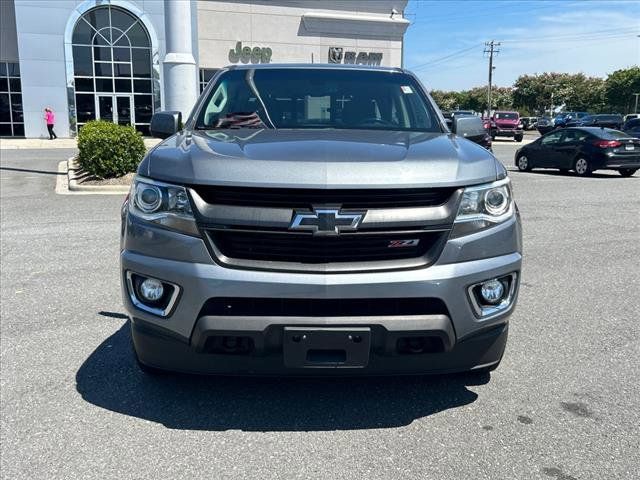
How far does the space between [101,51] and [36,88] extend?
4303mm

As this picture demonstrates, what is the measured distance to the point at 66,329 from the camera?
4.70 meters

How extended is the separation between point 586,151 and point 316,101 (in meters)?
15.6

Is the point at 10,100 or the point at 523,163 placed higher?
the point at 10,100

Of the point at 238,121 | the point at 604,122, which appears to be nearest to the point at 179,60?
the point at 238,121

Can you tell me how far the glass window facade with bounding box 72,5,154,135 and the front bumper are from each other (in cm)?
3577

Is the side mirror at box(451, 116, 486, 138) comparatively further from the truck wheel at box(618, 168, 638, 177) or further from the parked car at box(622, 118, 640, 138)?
the parked car at box(622, 118, 640, 138)

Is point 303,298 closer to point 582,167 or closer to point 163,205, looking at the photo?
point 163,205

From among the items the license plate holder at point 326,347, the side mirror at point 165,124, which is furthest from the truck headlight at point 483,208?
the side mirror at point 165,124

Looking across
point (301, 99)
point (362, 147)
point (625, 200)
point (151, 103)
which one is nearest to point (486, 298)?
point (362, 147)

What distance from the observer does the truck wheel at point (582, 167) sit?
17.9 m

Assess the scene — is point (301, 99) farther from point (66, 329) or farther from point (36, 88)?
point (36, 88)

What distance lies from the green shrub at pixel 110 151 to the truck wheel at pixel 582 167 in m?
12.4

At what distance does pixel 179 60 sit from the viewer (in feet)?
65.3

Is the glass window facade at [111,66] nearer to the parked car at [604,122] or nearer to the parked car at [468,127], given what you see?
the parked car at [604,122]
